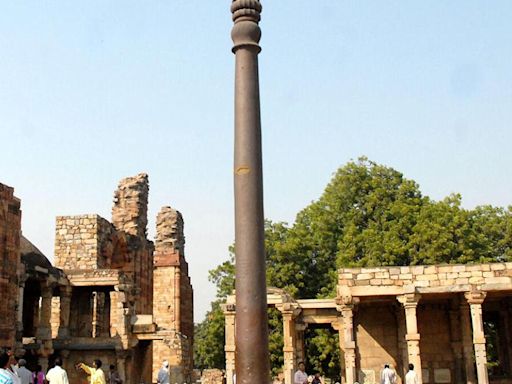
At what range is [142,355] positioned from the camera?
78.1ft

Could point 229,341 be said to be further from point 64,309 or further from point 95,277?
point 64,309

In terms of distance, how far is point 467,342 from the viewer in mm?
18672

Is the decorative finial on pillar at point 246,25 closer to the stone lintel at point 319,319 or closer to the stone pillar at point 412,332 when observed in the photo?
the stone pillar at point 412,332

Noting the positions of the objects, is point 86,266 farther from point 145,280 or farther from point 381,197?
point 381,197

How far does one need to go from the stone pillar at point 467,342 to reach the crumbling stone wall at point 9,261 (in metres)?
12.1

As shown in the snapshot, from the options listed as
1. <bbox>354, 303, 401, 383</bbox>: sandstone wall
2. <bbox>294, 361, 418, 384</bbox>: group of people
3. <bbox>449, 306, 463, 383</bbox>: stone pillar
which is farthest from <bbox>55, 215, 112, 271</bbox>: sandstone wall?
<bbox>449, 306, 463, 383</bbox>: stone pillar

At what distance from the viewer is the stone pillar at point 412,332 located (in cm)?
1630

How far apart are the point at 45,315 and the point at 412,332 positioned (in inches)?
437

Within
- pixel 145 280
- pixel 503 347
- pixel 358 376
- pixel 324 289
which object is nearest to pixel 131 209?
pixel 145 280

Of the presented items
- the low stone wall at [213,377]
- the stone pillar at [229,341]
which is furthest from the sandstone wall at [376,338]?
the low stone wall at [213,377]

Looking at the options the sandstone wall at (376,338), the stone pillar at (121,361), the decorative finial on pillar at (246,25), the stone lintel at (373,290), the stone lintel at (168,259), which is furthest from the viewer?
the stone lintel at (168,259)

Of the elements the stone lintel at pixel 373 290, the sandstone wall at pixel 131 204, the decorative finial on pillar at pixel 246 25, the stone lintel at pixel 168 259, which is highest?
the sandstone wall at pixel 131 204

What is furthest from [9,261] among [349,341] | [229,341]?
[349,341]

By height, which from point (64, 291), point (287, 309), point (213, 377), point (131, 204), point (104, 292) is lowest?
point (213, 377)
